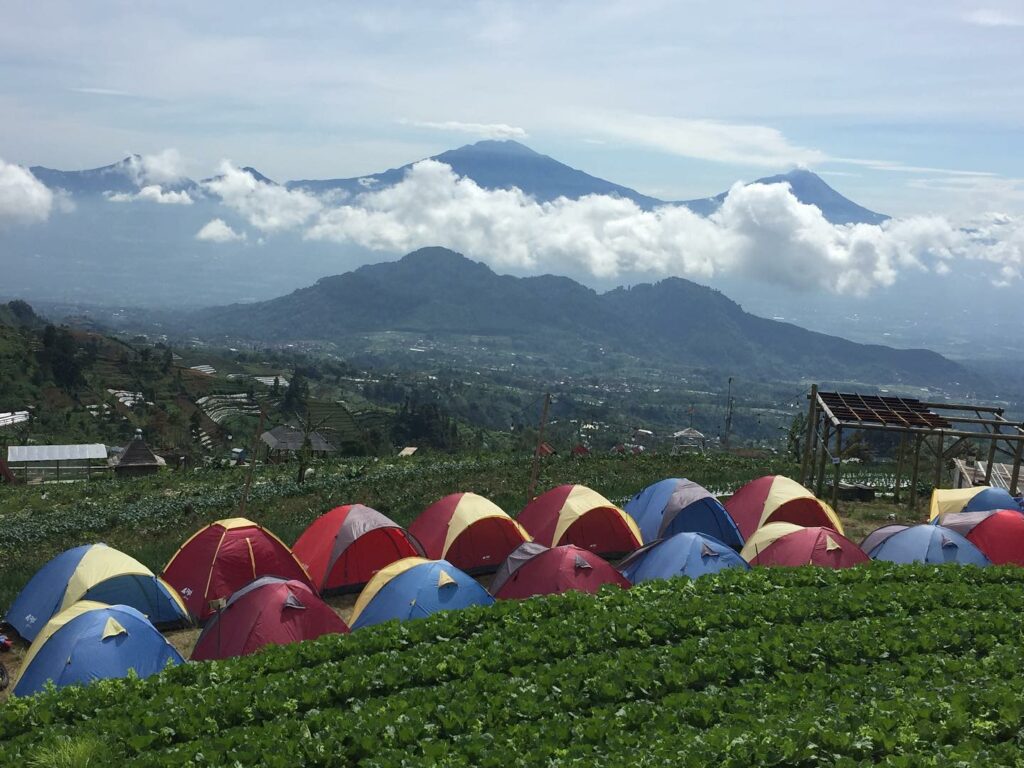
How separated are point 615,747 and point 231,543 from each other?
1075cm

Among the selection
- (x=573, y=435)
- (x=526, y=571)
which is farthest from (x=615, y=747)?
(x=573, y=435)

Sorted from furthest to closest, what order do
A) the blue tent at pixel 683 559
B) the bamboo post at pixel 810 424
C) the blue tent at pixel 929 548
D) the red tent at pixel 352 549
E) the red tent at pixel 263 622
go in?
the bamboo post at pixel 810 424 < the red tent at pixel 352 549 < the blue tent at pixel 929 548 < the blue tent at pixel 683 559 < the red tent at pixel 263 622

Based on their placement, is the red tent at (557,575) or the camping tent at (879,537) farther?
the camping tent at (879,537)

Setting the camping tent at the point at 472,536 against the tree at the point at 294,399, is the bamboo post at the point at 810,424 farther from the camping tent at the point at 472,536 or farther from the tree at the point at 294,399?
the tree at the point at 294,399

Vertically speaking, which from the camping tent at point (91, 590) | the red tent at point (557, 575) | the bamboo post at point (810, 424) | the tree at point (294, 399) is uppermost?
the bamboo post at point (810, 424)

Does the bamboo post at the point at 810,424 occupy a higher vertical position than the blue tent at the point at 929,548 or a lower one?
higher

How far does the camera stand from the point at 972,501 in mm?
23266

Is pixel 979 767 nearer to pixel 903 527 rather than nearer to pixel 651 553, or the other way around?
pixel 651 553

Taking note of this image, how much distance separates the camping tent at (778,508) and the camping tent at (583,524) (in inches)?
118

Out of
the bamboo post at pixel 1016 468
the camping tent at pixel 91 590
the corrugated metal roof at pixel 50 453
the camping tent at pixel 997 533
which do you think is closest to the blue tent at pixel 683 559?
the camping tent at pixel 997 533

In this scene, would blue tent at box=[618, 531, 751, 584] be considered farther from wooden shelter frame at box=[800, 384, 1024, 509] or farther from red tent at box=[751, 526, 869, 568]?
wooden shelter frame at box=[800, 384, 1024, 509]

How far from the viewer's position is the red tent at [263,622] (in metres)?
14.2

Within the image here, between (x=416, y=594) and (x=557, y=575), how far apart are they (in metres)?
2.88

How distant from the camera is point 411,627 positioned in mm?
13273
